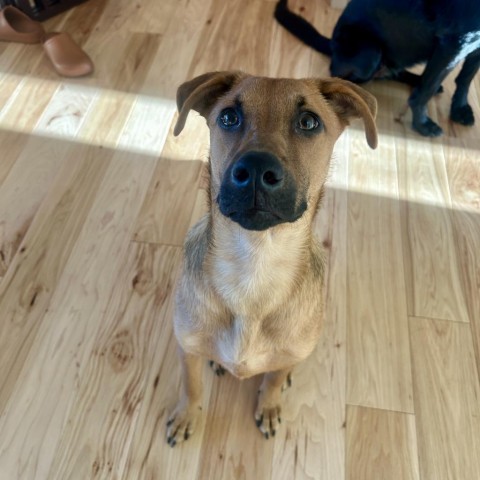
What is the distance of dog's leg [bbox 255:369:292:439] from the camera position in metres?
1.73

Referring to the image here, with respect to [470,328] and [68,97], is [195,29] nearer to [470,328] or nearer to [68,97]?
[68,97]

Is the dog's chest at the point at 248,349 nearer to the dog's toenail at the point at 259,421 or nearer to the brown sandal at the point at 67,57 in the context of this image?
the dog's toenail at the point at 259,421

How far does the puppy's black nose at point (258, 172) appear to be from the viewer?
1.11m

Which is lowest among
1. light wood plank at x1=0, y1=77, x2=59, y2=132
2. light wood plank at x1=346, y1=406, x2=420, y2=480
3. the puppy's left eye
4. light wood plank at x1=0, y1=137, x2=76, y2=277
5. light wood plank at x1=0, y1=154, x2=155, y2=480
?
light wood plank at x1=346, y1=406, x2=420, y2=480

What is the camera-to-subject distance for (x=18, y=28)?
3.13 m

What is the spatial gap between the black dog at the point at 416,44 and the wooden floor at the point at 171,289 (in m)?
0.17

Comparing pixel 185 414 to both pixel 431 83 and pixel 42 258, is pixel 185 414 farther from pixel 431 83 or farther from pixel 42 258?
pixel 431 83

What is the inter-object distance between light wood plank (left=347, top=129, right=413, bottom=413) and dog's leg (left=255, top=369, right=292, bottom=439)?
11.9 inches

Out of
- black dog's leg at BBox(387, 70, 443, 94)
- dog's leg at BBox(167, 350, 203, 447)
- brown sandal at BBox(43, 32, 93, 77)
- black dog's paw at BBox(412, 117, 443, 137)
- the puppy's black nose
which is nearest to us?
the puppy's black nose

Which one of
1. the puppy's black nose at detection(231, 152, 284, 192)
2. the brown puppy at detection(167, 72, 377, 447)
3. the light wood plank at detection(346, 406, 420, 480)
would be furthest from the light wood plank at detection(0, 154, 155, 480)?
the puppy's black nose at detection(231, 152, 284, 192)

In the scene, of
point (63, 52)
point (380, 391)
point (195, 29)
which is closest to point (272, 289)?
point (380, 391)

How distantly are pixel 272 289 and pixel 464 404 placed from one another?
39.9 inches

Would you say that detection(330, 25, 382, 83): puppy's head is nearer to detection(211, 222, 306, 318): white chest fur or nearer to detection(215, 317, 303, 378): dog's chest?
detection(211, 222, 306, 318): white chest fur

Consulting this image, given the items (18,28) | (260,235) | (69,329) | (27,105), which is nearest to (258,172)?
(260,235)
